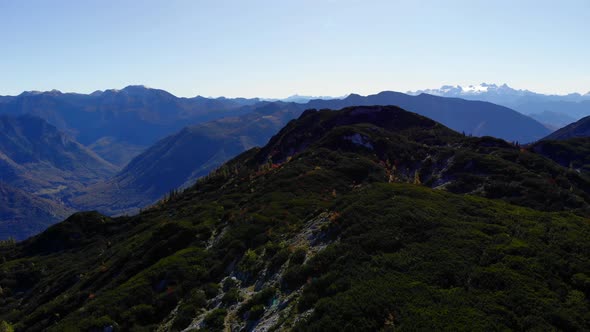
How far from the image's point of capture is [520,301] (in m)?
20.2

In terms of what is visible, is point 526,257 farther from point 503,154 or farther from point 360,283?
point 503,154

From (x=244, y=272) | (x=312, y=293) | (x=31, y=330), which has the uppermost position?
Answer: (x=312, y=293)

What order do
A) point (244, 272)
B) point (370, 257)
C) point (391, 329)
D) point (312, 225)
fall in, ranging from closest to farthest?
point (391, 329) < point (370, 257) < point (244, 272) < point (312, 225)

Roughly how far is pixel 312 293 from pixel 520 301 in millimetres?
12711

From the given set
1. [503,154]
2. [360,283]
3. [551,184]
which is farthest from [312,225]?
[503,154]

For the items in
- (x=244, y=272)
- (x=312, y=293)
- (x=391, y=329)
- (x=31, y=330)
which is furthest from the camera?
(x=31, y=330)

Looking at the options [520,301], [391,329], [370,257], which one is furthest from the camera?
[370,257]

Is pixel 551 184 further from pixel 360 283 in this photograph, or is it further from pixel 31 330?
pixel 31 330

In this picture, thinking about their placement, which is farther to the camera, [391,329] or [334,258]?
[334,258]

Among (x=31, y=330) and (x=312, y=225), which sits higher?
(x=312, y=225)

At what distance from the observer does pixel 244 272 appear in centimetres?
3406

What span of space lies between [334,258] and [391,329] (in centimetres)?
979

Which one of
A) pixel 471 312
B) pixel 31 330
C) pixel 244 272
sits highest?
pixel 471 312

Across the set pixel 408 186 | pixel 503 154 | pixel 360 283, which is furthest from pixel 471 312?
pixel 503 154
